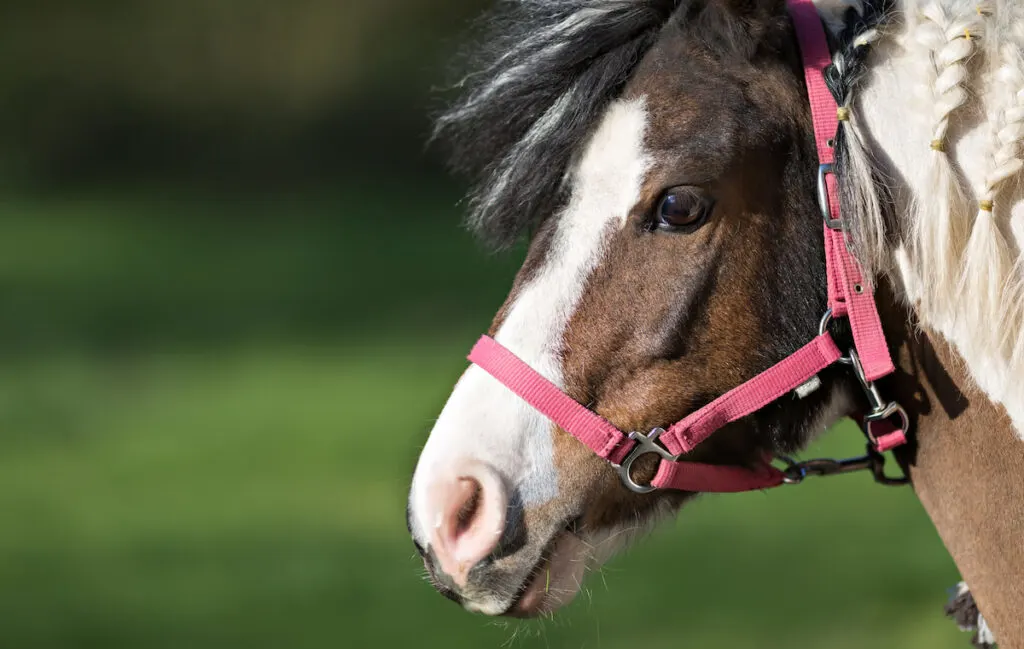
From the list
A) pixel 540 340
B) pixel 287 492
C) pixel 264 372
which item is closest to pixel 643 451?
pixel 540 340

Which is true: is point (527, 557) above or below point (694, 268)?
below

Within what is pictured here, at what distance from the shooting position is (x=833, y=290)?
1.85 metres

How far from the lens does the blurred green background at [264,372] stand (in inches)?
207

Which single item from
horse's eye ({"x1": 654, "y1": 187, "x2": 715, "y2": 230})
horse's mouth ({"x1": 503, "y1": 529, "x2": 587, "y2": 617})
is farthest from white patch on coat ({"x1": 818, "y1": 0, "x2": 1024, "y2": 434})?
horse's mouth ({"x1": 503, "y1": 529, "x2": 587, "y2": 617})

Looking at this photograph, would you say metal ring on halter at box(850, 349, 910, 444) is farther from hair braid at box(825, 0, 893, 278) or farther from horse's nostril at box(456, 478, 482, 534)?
horse's nostril at box(456, 478, 482, 534)

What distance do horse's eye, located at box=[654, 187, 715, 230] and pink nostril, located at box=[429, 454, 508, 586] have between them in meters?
0.50

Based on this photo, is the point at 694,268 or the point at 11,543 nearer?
A: the point at 694,268

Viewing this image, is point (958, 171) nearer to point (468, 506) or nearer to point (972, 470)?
point (972, 470)

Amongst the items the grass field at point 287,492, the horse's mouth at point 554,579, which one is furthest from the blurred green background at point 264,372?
the horse's mouth at point 554,579

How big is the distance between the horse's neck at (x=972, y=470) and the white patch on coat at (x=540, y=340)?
52 cm

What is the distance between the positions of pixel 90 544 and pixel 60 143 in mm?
11505

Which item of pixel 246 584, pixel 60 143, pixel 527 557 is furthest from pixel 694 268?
pixel 60 143

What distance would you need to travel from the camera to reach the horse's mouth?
195cm

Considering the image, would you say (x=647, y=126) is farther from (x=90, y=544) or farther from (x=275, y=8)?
(x=275, y=8)
